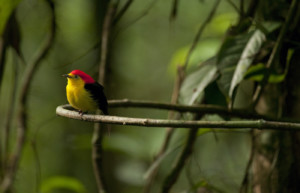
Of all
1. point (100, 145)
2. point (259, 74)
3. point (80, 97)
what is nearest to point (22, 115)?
point (100, 145)

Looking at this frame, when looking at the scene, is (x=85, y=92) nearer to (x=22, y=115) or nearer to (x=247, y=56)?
(x=247, y=56)

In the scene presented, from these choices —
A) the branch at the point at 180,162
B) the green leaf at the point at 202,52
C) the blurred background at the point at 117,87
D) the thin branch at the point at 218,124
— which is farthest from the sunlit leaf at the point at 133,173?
the thin branch at the point at 218,124

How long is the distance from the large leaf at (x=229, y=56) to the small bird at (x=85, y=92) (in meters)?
0.54

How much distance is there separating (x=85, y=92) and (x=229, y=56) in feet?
2.26

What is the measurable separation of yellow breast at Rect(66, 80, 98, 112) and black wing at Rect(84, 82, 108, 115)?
23 millimetres

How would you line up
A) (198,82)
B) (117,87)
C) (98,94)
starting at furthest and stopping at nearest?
(117,87), (198,82), (98,94)

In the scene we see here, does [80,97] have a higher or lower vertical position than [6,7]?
lower

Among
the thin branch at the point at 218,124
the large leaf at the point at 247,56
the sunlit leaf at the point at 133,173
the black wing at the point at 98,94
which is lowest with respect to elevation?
the sunlit leaf at the point at 133,173

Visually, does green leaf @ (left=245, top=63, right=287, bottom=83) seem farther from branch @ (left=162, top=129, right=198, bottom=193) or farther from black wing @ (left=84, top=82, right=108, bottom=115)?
black wing @ (left=84, top=82, right=108, bottom=115)

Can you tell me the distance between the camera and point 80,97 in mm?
1664

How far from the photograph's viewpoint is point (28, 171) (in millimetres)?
6367

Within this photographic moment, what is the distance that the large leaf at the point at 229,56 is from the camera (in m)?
1.82

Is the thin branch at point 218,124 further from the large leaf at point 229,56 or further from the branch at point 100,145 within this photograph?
the branch at point 100,145

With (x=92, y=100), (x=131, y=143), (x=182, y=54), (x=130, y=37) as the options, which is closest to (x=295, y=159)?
(x=92, y=100)
